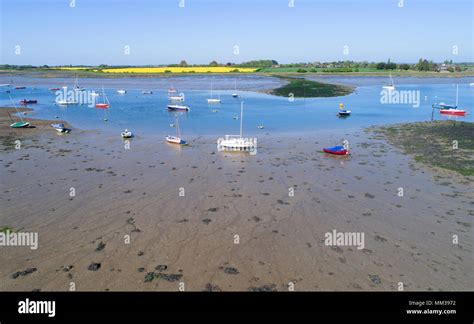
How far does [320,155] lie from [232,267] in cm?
1905

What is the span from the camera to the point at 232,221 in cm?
1770

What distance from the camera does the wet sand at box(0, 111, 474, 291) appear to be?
42.9 feet

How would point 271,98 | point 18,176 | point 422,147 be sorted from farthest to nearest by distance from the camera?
1. point 271,98
2. point 422,147
3. point 18,176

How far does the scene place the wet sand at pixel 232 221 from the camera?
42.9ft

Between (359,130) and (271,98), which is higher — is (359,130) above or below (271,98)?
below

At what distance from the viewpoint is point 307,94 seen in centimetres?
8262

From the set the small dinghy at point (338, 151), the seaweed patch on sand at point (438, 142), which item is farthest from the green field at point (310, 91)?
the small dinghy at point (338, 151)

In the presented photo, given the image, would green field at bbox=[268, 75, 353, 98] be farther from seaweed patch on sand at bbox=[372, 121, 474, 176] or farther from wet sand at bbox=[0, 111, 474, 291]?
wet sand at bbox=[0, 111, 474, 291]

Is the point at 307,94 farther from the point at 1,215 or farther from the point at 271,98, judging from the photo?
the point at 1,215

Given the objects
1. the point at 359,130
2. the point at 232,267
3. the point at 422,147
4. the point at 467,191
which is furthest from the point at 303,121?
the point at 232,267

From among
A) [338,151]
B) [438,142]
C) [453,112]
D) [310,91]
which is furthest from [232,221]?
[310,91]

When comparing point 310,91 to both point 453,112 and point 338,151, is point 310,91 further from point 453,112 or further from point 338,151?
point 338,151

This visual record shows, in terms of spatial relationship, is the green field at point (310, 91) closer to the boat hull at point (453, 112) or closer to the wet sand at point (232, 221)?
the boat hull at point (453, 112)
